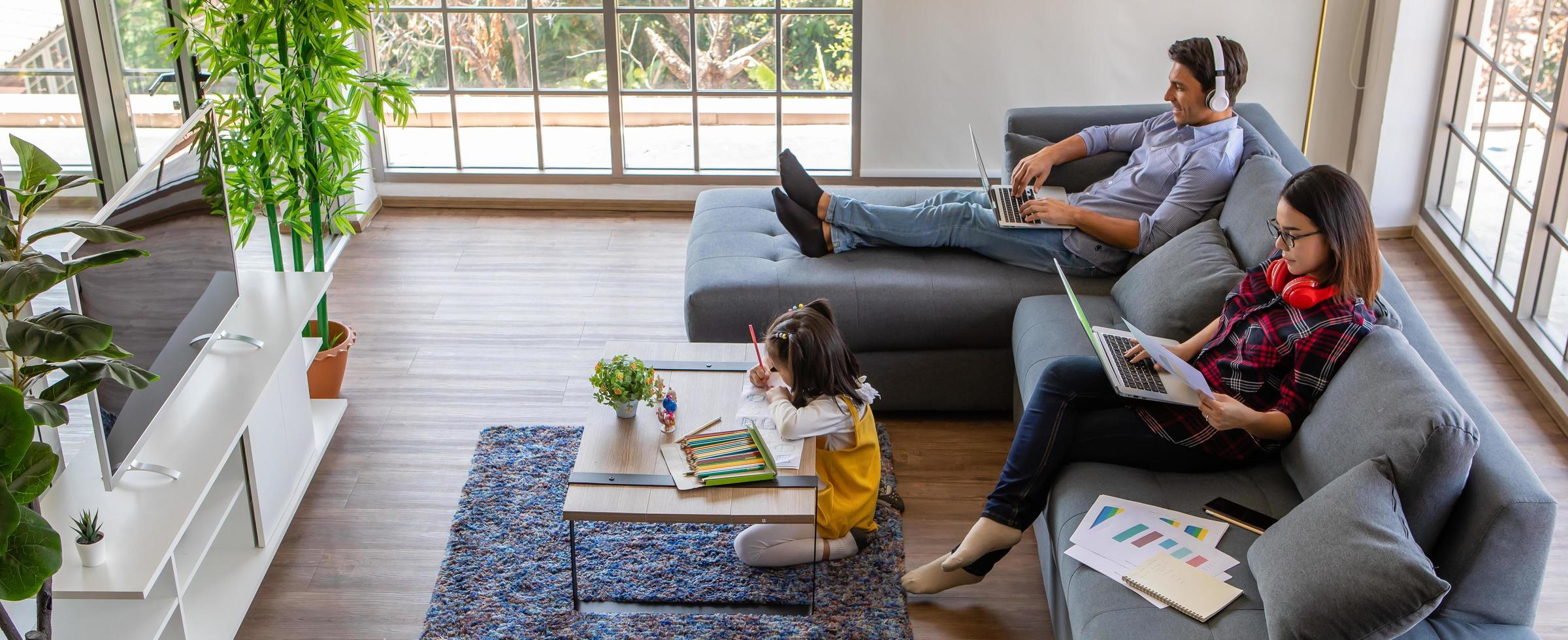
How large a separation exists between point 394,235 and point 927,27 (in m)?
2.34

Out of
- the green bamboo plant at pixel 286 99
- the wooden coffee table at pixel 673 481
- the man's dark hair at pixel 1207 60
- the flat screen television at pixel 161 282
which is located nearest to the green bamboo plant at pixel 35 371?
the flat screen television at pixel 161 282

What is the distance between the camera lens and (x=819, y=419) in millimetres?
2879

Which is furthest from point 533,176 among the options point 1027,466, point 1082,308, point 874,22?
point 1027,466

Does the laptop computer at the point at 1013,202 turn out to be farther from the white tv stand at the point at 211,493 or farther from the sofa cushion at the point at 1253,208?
the white tv stand at the point at 211,493

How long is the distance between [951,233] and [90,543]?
8.04 ft

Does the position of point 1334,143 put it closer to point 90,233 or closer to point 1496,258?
point 1496,258

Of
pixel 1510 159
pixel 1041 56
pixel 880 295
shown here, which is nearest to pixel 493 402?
pixel 880 295

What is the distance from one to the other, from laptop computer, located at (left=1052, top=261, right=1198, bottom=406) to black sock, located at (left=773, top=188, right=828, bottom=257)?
1025 mm

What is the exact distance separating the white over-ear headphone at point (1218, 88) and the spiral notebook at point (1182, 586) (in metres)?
1.69

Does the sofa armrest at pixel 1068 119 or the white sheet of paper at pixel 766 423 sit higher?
the sofa armrest at pixel 1068 119

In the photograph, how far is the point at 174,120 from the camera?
3629mm

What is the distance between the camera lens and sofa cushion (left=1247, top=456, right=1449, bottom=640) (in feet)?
6.74

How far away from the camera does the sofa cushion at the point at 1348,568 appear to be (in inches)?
80.9

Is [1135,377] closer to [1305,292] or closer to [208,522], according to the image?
[1305,292]
